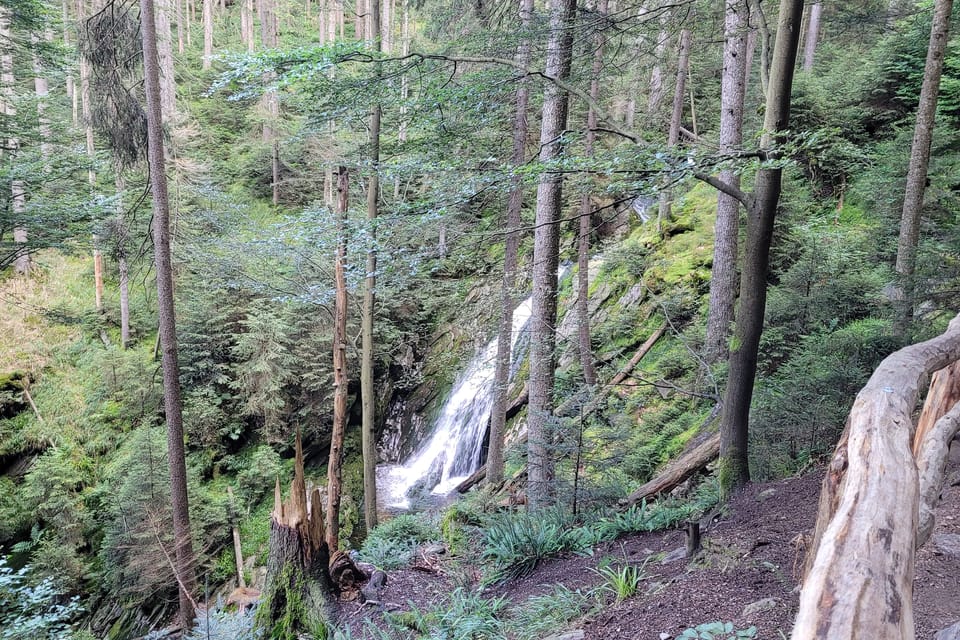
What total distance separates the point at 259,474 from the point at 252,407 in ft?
5.75

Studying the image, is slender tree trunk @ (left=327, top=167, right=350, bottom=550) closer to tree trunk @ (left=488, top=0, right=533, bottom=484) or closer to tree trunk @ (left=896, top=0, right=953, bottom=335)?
tree trunk @ (left=488, top=0, right=533, bottom=484)

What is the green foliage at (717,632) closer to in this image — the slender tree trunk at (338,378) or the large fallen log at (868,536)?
the large fallen log at (868,536)

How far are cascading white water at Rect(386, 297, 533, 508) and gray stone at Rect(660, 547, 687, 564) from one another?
8330 millimetres

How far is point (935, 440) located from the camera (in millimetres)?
2586

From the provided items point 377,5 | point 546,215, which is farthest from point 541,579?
point 377,5

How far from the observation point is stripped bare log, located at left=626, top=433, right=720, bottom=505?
593 centimetres

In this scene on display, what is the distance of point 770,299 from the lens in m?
6.93

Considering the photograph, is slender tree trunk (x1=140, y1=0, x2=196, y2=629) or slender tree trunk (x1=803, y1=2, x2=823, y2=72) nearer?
slender tree trunk (x1=140, y1=0, x2=196, y2=629)

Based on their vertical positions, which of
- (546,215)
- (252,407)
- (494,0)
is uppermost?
(494,0)

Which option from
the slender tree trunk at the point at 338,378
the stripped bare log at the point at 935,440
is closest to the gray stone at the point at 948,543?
the stripped bare log at the point at 935,440

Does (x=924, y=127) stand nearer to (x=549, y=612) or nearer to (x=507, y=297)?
(x=507, y=297)

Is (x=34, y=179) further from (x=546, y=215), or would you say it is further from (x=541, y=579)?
(x=541, y=579)

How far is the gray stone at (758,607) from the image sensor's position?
2.79 m

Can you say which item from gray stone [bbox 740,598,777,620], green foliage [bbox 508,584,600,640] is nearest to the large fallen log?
gray stone [bbox 740,598,777,620]
